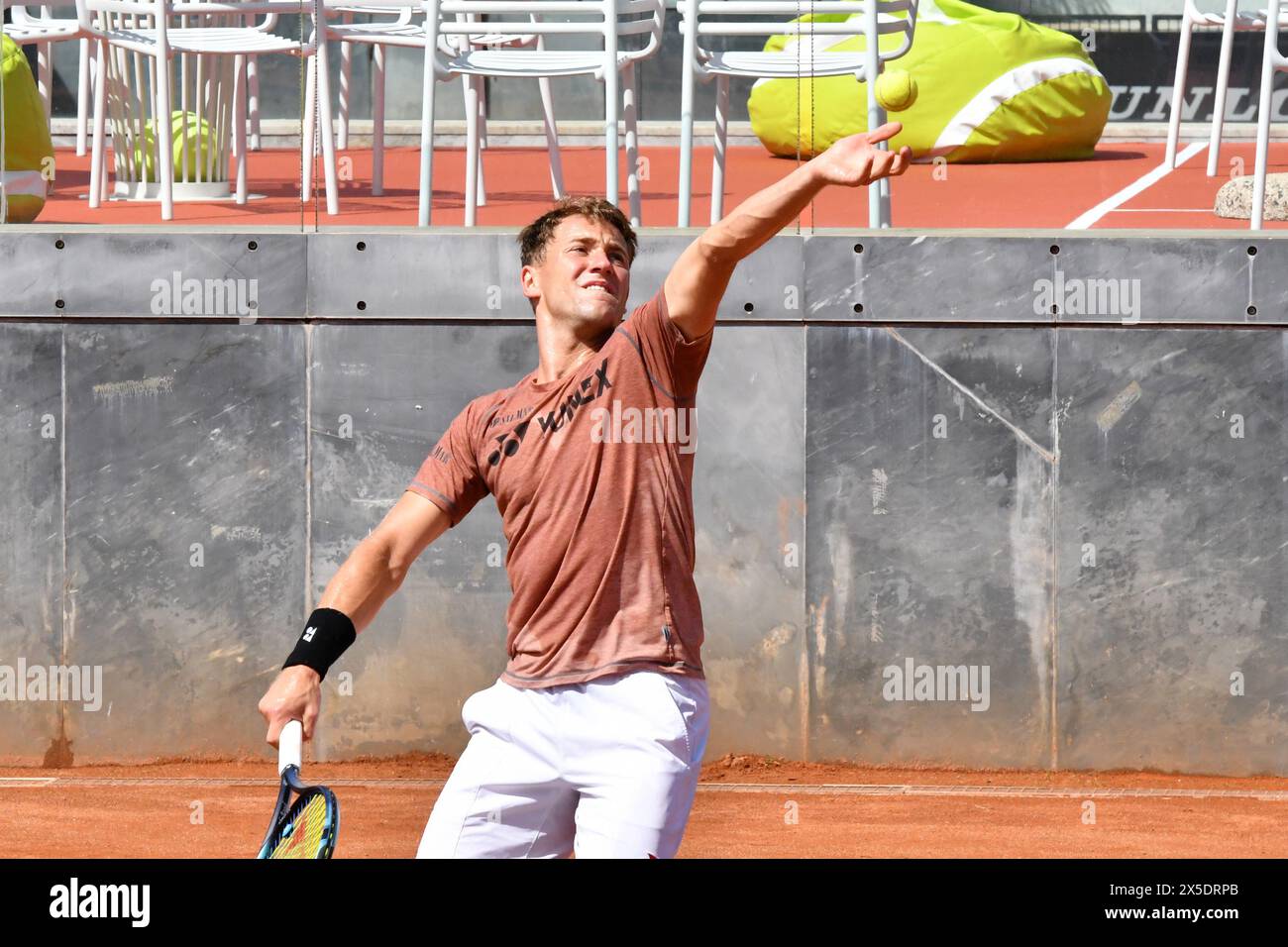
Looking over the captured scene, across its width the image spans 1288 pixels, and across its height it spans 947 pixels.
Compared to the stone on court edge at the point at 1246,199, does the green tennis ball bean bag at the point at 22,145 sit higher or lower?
higher

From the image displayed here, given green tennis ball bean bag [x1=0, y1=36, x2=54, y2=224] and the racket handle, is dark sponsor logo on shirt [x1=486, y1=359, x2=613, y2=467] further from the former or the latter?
green tennis ball bean bag [x1=0, y1=36, x2=54, y2=224]

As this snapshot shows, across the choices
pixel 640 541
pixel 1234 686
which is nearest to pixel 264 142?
pixel 1234 686

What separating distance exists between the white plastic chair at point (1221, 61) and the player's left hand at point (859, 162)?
5.80 m

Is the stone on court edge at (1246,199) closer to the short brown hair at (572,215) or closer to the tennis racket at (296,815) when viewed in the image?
the short brown hair at (572,215)

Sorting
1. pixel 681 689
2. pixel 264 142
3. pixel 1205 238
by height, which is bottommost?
pixel 681 689

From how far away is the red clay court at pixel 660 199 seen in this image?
27.2 ft

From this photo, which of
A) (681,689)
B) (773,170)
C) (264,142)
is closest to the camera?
(681,689)

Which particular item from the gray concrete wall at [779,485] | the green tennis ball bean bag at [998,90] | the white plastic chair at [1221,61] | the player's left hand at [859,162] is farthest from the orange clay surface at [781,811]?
the green tennis ball bean bag at [998,90]

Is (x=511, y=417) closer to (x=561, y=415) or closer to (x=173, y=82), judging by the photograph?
(x=561, y=415)

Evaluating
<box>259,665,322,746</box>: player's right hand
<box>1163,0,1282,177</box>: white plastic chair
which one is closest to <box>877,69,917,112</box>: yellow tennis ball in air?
<box>259,665,322,746</box>: player's right hand
